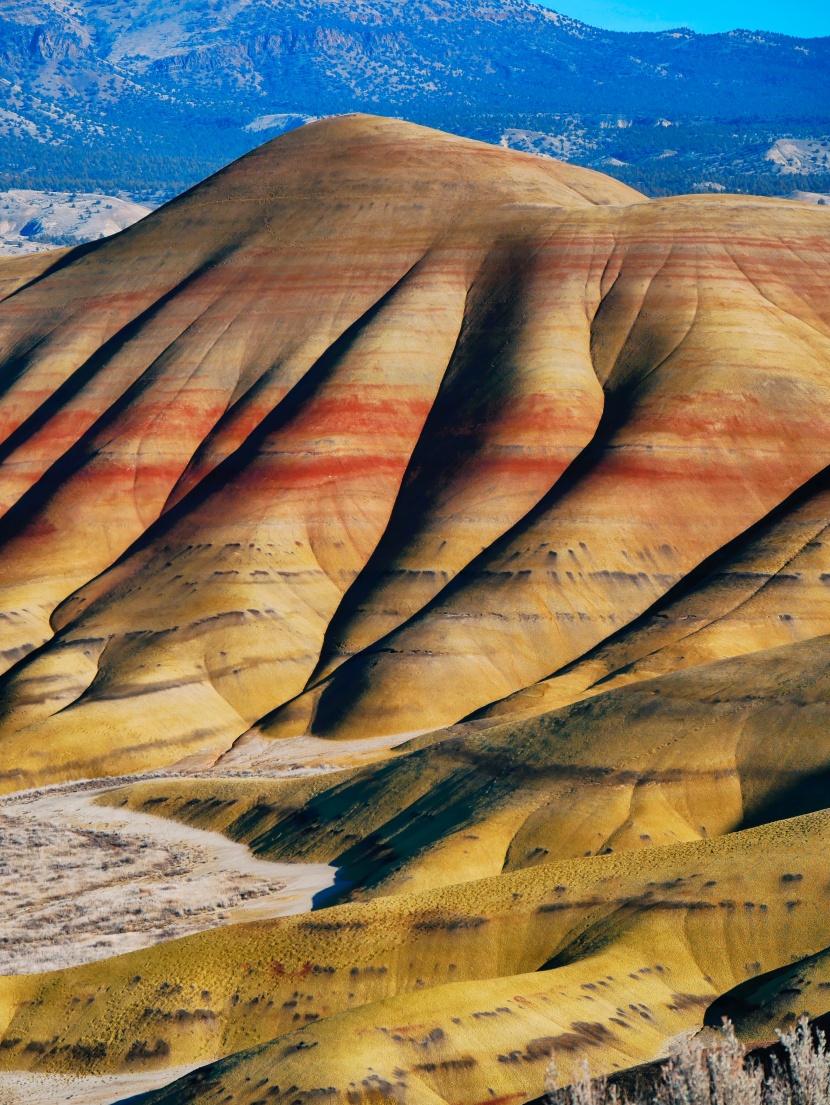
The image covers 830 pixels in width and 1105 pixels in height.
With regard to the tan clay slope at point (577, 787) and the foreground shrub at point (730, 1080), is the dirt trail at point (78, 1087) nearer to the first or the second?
the tan clay slope at point (577, 787)

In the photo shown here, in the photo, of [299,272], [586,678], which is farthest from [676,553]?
[299,272]

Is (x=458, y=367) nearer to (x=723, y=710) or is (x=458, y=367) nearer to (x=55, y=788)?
(x=55, y=788)

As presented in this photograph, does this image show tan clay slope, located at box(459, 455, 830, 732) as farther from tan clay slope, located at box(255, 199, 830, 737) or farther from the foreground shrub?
the foreground shrub

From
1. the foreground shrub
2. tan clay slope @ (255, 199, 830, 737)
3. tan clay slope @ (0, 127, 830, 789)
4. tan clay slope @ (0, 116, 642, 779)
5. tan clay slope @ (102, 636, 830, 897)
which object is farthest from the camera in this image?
tan clay slope @ (0, 116, 642, 779)

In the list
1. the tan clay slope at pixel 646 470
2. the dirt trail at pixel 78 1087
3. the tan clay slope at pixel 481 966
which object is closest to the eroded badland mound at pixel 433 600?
the tan clay slope at pixel 481 966

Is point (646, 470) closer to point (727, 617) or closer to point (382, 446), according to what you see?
point (727, 617)

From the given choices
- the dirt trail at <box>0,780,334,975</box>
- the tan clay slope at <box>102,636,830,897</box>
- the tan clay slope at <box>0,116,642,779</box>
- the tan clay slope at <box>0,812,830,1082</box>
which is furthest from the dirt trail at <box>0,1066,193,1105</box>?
the tan clay slope at <box>0,116,642,779</box>
